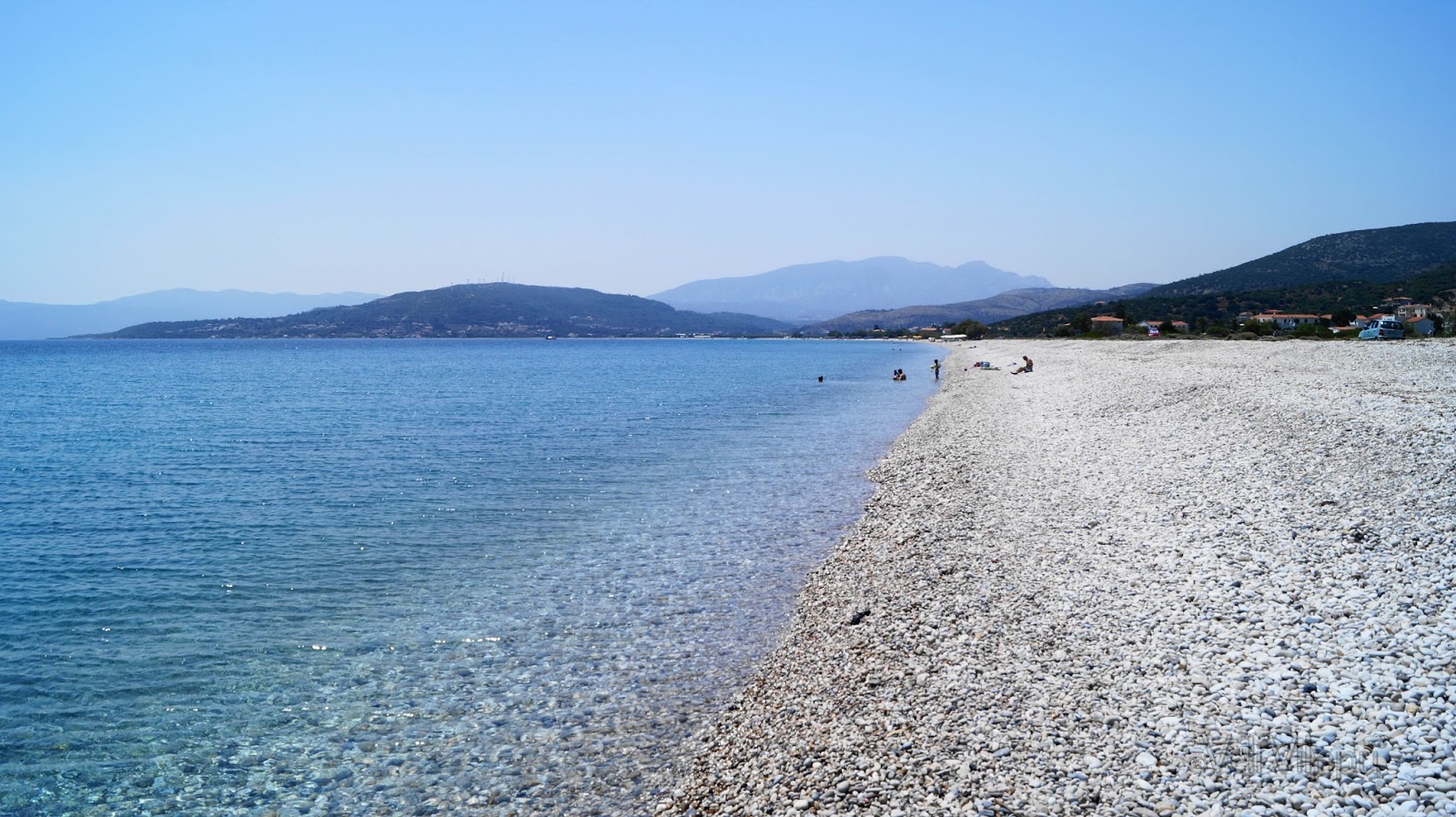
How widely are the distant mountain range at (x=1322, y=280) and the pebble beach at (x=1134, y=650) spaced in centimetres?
8501

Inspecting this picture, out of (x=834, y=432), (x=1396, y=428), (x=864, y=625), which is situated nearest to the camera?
(x=864, y=625)

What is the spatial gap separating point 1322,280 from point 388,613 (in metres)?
137

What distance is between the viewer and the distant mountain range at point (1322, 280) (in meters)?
90.5

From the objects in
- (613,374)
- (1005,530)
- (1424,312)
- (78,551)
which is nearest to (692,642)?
(1005,530)

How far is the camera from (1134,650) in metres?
8.16

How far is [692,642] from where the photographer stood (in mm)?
10570

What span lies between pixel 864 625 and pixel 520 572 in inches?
243

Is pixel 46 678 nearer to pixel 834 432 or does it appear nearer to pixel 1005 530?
pixel 1005 530

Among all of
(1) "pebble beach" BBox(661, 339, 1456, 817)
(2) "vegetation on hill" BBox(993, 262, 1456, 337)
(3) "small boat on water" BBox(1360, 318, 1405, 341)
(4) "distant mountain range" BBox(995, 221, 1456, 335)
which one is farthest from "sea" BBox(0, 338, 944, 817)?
(4) "distant mountain range" BBox(995, 221, 1456, 335)

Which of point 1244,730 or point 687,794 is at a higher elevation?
point 1244,730

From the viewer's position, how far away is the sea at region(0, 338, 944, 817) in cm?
769

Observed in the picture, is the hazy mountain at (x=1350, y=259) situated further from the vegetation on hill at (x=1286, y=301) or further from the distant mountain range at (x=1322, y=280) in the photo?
the vegetation on hill at (x=1286, y=301)

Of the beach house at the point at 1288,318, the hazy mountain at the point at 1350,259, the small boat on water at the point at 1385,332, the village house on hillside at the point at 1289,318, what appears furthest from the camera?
the hazy mountain at the point at 1350,259

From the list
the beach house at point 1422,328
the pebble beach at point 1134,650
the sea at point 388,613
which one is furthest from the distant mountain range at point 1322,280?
the sea at point 388,613
